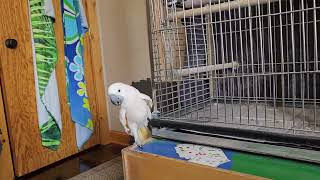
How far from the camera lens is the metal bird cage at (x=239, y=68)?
95 cm

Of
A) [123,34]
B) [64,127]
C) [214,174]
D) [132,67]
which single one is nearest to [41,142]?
[64,127]

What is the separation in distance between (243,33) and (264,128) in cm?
57

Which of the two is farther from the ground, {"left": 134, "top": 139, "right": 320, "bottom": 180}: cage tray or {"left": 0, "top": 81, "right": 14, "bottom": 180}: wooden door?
{"left": 134, "top": 139, "right": 320, "bottom": 180}: cage tray

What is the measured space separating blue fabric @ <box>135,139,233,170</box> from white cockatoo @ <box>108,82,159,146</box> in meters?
0.04

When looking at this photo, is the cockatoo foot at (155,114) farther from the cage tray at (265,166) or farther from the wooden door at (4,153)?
the wooden door at (4,153)

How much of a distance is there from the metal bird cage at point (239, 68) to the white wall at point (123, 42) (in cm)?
52

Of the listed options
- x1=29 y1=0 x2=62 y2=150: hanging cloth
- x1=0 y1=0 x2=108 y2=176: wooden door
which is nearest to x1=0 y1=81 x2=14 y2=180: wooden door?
x1=0 y1=0 x2=108 y2=176: wooden door

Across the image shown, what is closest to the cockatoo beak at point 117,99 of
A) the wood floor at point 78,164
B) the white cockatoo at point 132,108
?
the white cockatoo at point 132,108

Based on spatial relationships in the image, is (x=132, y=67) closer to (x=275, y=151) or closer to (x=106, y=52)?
(x=106, y=52)

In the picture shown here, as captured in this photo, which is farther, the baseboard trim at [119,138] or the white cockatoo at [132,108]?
the baseboard trim at [119,138]

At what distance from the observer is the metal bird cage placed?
0.95 meters

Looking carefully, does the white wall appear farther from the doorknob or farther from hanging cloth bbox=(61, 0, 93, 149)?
the doorknob

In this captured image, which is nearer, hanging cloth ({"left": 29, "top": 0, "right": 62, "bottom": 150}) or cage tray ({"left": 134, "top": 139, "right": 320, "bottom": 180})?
cage tray ({"left": 134, "top": 139, "right": 320, "bottom": 180})

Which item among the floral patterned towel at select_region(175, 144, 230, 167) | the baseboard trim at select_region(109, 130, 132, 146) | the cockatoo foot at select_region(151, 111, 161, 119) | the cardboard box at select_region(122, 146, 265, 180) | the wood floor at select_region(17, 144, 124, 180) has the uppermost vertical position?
the cockatoo foot at select_region(151, 111, 161, 119)
